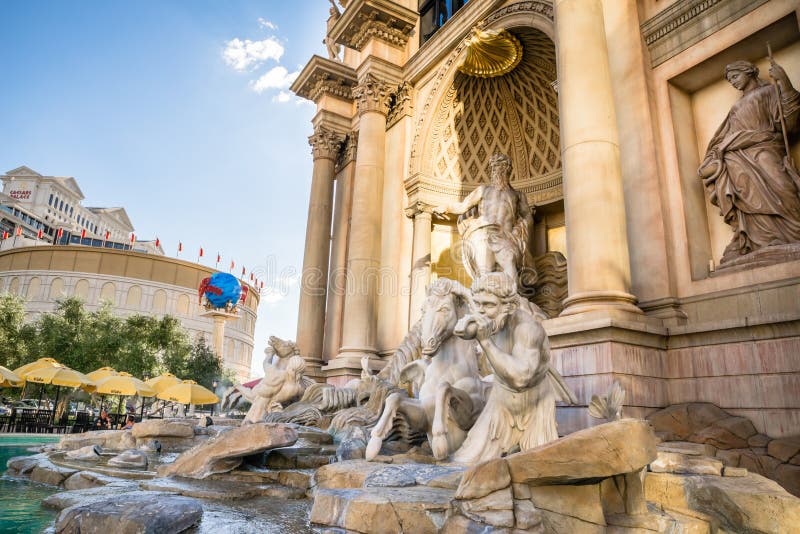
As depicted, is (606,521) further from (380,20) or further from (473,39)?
(380,20)

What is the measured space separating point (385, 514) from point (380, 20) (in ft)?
47.1

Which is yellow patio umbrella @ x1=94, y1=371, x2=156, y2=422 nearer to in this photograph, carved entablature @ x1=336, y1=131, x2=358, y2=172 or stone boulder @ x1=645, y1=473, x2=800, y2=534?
carved entablature @ x1=336, y1=131, x2=358, y2=172

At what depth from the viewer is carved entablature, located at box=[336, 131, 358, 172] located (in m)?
16.4

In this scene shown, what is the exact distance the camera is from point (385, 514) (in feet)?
9.16

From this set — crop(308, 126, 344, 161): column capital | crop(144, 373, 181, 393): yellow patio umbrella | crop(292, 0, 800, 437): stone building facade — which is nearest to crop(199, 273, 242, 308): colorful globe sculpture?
crop(144, 373, 181, 393): yellow patio umbrella

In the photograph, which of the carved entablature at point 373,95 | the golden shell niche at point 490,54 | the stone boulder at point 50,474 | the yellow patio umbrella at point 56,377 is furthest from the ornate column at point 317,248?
the stone boulder at point 50,474

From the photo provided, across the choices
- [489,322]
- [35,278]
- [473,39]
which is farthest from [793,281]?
[35,278]

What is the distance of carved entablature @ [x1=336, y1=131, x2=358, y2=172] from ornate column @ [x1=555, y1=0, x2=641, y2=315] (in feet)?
30.5

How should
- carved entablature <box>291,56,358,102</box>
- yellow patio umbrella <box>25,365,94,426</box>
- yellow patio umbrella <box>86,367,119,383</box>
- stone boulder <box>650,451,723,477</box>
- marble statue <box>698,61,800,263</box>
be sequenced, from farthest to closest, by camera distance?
yellow patio umbrella <box>86,367,119,383</box>, yellow patio umbrella <box>25,365,94,426</box>, carved entablature <box>291,56,358,102</box>, marble statue <box>698,61,800,263</box>, stone boulder <box>650,451,723,477</box>

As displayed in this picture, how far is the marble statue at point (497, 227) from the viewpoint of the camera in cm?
1070

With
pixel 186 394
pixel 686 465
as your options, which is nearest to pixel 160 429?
pixel 686 465

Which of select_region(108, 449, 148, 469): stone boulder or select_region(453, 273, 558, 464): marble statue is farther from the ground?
select_region(453, 273, 558, 464): marble statue

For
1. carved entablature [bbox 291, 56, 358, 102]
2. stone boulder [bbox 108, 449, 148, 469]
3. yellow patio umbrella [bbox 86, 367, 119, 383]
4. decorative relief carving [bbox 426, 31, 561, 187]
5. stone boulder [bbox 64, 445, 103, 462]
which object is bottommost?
stone boulder [bbox 64, 445, 103, 462]

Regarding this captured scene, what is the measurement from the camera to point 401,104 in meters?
14.4
